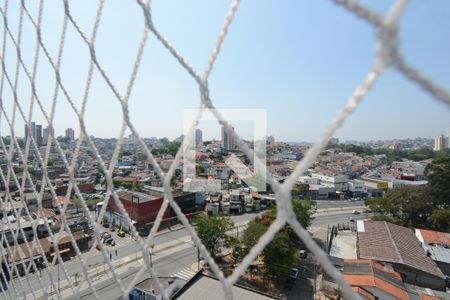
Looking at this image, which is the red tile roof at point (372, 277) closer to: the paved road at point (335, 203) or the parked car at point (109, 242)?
the parked car at point (109, 242)

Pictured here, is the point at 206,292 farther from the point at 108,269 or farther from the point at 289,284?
the point at 108,269

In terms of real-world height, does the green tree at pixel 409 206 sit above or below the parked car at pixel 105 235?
above

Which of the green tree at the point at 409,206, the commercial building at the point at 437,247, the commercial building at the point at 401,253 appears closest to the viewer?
the commercial building at the point at 401,253

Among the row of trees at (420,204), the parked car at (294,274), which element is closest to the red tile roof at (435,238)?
the row of trees at (420,204)

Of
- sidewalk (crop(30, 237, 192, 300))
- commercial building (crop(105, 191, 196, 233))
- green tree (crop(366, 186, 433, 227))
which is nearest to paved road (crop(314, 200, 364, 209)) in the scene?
green tree (crop(366, 186, 433, 227))

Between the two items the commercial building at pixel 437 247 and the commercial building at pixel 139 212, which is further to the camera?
the commercial building at pixel 139 212

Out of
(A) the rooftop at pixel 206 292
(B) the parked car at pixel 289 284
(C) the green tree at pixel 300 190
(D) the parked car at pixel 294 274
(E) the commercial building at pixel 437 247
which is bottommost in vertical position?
(B) the parked car at pixel 289 284

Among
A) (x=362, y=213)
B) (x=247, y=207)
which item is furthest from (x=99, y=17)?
(x=362, y=213)

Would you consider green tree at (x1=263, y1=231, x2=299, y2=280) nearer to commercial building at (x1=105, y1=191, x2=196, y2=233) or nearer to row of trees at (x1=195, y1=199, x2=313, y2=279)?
row of trees at (x1=195, y1=199, x2=313, y2=279)
